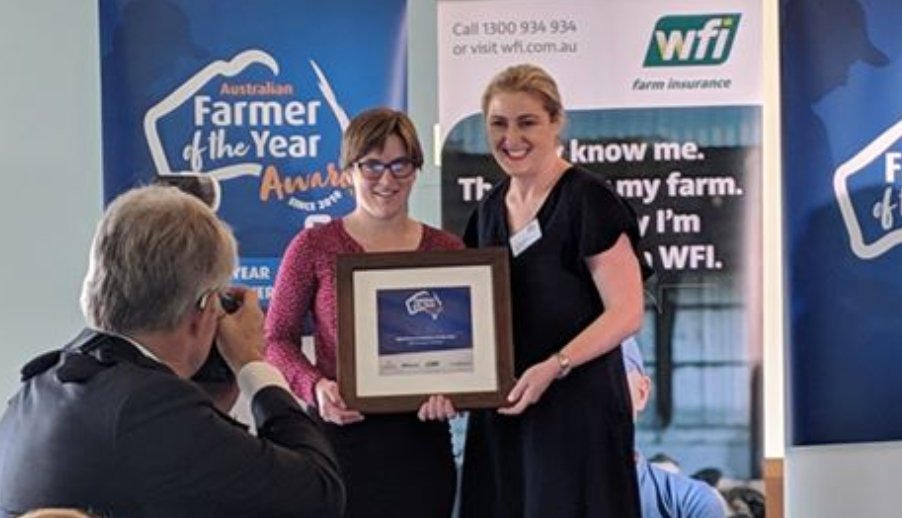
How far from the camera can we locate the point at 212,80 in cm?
324

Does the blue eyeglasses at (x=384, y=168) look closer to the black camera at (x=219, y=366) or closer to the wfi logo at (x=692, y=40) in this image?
the black camera at (x=219, y=366)

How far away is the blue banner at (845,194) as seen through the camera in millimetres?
3143

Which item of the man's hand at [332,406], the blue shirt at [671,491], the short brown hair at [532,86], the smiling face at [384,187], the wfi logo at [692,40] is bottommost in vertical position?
the blue shirt at [671,491]

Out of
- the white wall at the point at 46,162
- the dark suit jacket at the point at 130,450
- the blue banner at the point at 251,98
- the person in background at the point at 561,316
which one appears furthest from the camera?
the white wall at the point at 46,162

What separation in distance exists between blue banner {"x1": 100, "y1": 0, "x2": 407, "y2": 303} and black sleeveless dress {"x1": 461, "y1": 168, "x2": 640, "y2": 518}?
1121 millimetres

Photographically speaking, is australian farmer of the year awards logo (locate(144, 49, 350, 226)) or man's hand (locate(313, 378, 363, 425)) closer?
man's hand (locate(313, 378, 363, 425))

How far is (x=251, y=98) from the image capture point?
3.24 meters

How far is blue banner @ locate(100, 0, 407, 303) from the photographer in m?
3.23

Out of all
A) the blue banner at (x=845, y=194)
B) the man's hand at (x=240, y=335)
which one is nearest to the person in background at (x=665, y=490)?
the blue banner at (x=845, y=194)

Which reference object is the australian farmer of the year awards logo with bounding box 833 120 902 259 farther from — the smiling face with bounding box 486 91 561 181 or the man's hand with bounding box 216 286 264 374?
the man's hand with bounding box 216 286 264 374

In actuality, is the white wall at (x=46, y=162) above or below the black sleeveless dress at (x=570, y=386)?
above

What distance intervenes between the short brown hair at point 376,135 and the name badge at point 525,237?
250 mm

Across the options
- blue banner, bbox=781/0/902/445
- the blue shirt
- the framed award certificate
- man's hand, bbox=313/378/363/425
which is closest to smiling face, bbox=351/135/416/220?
the framed award certificate

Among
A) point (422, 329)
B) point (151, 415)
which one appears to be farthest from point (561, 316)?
point (151, 415)
